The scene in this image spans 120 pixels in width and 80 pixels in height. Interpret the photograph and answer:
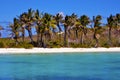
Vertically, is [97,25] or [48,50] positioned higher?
[97,25]

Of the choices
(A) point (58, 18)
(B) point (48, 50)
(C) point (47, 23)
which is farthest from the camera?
(A) point (58, 18)

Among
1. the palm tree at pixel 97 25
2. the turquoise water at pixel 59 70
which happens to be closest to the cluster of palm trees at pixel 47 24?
the palm tree at pixel 97 25

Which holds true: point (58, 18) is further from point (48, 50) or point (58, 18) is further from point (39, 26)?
point (48, 50)

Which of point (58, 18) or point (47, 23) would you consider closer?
point (47, 23)

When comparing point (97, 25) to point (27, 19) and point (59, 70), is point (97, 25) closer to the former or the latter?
point (27, 19)

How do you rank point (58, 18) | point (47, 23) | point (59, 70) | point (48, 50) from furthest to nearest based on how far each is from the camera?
1. point (58, 18)
2. point (47, 23)
3. point (48, 50)
4. point (59, 70)

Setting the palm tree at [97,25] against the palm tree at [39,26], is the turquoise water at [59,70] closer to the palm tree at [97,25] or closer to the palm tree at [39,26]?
the palm tree at [39,26]

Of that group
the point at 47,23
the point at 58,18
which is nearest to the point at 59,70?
the point at 47,23

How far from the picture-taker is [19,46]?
237 ft

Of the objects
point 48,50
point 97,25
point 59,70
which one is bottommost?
point 59,70

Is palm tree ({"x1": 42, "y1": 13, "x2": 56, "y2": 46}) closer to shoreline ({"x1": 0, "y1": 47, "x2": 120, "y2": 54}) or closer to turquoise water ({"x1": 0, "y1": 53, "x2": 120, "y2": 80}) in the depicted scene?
shoreline ({"x1": 0, "y1": 47, "x2": 120, "y2": 54})

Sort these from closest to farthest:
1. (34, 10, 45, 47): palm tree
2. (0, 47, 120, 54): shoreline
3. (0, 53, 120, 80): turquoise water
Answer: (0, 53, 120, 80): turquoise water, (0, 47, 120, 54): shoreline, (34, 10, 45, 47): palm tree

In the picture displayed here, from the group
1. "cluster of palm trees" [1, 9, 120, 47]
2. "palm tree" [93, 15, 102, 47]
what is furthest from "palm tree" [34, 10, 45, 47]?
"palm tree" [93, 15, 102, 47]

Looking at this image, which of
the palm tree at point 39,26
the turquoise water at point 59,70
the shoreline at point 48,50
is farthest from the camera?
the palm tree at point 39,26
